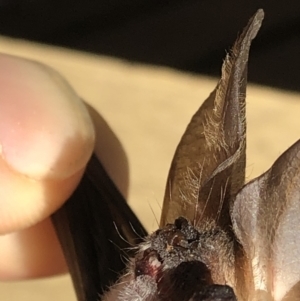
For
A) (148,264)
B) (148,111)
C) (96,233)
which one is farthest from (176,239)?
(148,111)

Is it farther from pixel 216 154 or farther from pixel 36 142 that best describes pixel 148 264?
pixel 36 142

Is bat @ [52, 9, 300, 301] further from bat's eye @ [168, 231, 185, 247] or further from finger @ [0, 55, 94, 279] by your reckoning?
finger @ [0, 55, 94, 279]

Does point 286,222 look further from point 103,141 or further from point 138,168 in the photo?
point 138,168

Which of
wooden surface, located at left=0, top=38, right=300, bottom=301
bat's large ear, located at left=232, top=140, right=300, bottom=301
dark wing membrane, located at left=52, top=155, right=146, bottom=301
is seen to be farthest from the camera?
wooden surface, located at left=0, top=38, right=300, bottom=301

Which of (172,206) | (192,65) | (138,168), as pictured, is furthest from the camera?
(192,65)

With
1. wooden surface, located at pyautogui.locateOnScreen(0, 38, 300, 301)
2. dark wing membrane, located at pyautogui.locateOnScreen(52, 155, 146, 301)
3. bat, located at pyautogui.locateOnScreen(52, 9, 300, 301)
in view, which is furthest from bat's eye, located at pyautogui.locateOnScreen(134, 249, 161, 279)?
wooden surface, located at pyautogui.locateOnScreen(0, 38, 300, 301)

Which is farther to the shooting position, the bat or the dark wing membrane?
the dark wing membrane

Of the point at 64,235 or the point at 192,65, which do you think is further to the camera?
the point at 192,65

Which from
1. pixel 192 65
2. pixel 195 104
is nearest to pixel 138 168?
pixel 195 104
